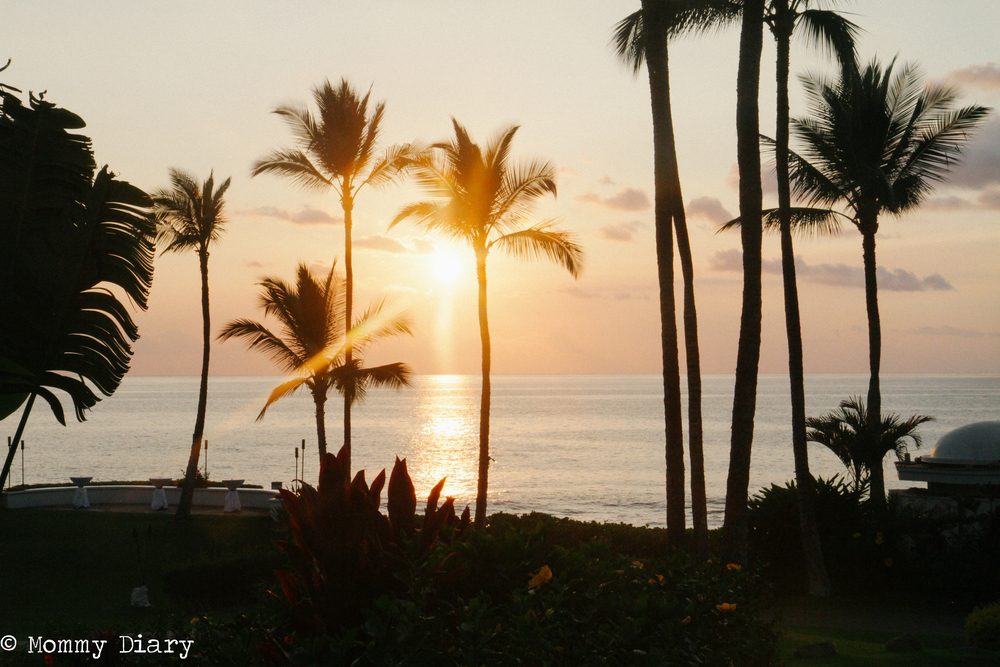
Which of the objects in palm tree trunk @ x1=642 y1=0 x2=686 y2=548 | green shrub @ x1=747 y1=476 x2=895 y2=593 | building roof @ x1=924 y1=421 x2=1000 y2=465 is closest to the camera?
palm tree trunk @ x1=642 y1=0 x2=686 y2=548

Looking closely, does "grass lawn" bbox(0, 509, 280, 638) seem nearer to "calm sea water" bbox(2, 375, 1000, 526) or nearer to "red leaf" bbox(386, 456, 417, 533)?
"calm sea water" bbox(2, 375, 1000, 526)

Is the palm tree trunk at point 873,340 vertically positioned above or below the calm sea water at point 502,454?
above

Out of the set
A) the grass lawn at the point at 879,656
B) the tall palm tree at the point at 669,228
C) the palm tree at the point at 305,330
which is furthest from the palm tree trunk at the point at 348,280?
the grass lawn at the point at 879,656

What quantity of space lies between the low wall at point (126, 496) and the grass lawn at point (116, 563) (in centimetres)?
161

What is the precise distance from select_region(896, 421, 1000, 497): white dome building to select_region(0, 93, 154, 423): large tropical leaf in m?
15.4

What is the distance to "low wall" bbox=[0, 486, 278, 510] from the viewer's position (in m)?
27.9

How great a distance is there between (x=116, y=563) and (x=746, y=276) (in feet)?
61.4

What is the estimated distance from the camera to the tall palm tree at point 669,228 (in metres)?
12.9

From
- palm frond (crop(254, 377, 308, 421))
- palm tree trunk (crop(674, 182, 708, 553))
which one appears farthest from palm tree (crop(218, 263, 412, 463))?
palm tree trunk (crop(674, 182, 708, 553))

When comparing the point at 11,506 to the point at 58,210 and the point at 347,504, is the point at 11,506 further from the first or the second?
the point at 347,504

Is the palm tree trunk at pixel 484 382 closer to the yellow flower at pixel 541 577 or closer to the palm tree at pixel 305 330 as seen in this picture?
the palm tree at pixel 305 330

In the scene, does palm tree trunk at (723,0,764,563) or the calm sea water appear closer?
palm tree trunk at (723,0,764,563)

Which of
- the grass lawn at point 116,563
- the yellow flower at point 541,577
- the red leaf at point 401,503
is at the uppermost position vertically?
the red leaf at point 401,503

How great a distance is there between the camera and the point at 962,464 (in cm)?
1645
